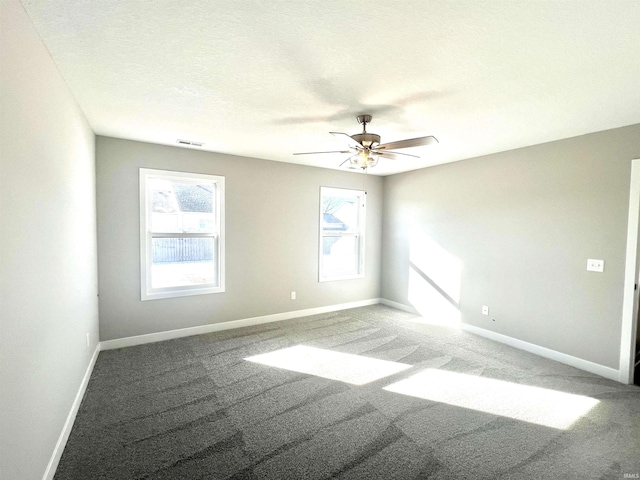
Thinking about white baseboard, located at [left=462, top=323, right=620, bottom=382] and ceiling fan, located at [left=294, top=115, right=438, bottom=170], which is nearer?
ceiling fan, located at [left=294, top=115, right=438, bottom=170]

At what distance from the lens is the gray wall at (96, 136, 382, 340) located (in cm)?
357

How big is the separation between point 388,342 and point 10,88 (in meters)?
3.98

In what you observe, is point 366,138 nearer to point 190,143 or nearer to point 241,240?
point 190,143

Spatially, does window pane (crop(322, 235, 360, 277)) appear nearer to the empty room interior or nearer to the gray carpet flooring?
the empty room interior

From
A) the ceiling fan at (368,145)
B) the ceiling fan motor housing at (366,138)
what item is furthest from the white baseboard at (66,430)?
the ceiling fan motor housing at (366,138)

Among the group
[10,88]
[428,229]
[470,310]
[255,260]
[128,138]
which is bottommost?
[470,310]

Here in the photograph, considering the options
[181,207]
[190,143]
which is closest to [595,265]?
[190,143]

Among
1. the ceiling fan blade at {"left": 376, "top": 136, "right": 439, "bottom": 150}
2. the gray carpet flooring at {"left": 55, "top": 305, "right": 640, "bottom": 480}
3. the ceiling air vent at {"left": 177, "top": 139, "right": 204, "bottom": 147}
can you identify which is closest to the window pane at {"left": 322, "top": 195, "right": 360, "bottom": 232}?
the ceiling air vent at {"left": 177, "top": 139, "right": 204, "bottom": 147}

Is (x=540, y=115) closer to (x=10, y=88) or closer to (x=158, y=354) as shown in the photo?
(x=10, y=88)

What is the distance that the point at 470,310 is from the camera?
4.38 metres

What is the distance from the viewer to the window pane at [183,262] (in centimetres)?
393

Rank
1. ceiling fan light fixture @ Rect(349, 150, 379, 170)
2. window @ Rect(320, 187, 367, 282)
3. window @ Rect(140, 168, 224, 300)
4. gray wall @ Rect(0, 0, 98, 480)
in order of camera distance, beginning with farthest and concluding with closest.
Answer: window @ Rect(320, 187, 367, 282)
window @ Rect(140, 168, 224, 300)
ceiling fan light fixture @ Rect(349, 150, 379, 170)
gray wall @ Rect(0, 0, 98, 480)

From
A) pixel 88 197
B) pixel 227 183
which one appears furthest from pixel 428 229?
pixel 88 197

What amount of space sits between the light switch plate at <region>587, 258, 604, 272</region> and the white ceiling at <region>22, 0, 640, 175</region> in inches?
53.8
